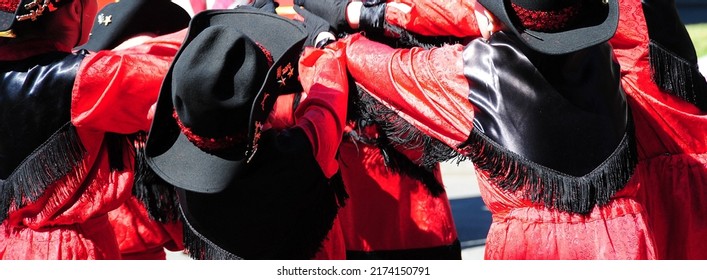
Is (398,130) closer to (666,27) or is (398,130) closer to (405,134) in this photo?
(405,134)

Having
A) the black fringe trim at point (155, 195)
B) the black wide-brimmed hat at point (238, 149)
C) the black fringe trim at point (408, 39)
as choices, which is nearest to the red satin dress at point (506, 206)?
the black wide-brimmed hat at point (238, 149)

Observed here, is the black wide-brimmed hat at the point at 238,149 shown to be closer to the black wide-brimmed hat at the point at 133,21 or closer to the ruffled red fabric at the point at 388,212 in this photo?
the black wide-brimmed hat at the point at 133,21

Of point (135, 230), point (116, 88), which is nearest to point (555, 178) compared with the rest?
point (116, 88)

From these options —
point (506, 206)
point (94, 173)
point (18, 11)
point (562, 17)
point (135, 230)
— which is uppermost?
point (562, 17)

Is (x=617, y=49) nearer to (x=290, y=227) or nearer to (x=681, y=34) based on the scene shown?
(x=681, y=34)

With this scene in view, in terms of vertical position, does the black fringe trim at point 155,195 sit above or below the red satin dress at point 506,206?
below

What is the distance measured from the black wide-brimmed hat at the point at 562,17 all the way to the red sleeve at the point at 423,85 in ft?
0.73

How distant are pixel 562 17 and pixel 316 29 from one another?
1181 millimetres

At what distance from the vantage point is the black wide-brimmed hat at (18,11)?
3.01 metres

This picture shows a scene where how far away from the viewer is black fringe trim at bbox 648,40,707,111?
3.12 m

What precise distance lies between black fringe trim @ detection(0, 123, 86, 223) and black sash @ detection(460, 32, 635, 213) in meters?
1.20

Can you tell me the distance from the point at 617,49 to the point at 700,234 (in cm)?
65

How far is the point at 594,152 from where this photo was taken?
283cm

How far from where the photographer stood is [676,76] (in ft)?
10.3
